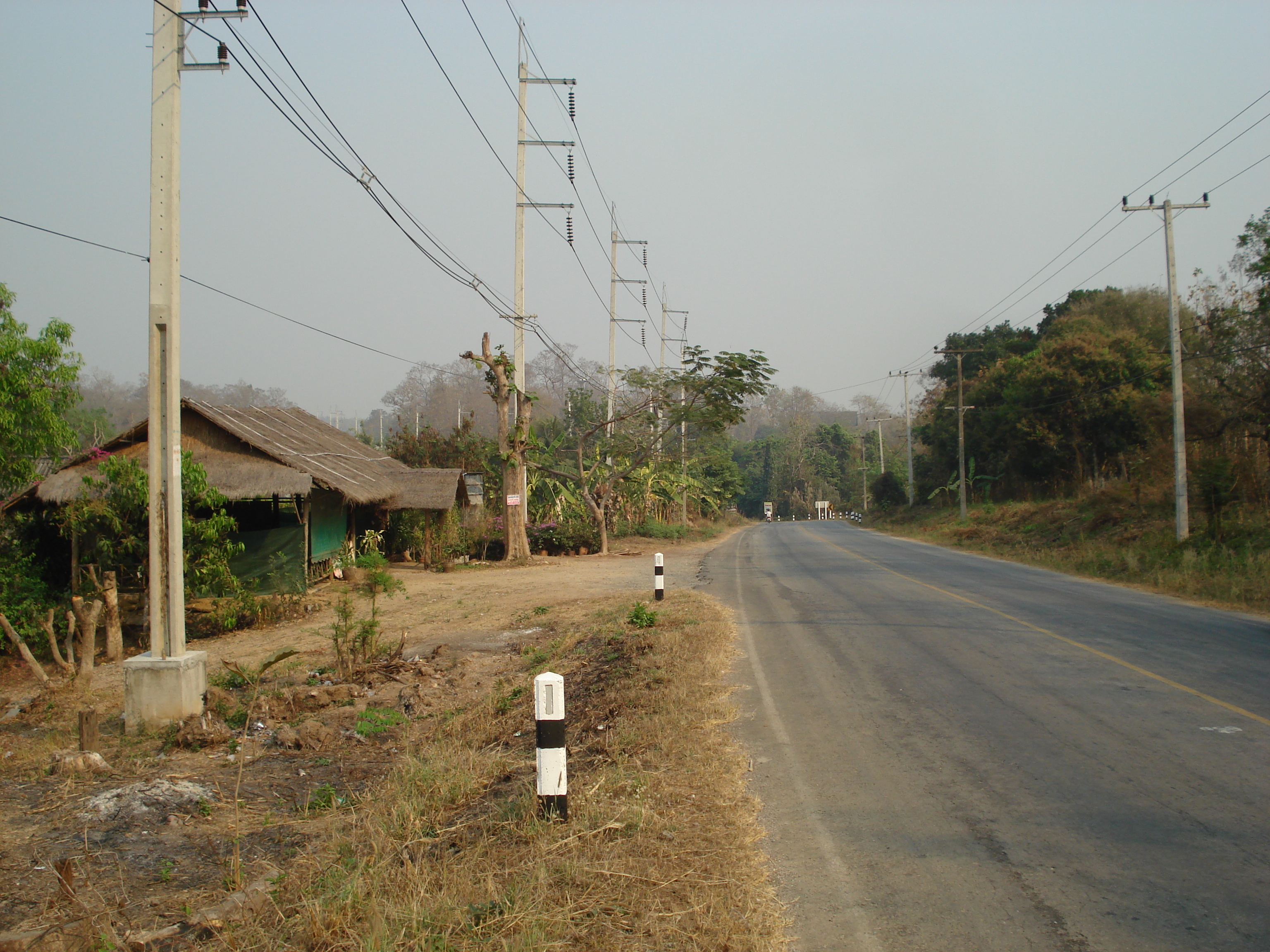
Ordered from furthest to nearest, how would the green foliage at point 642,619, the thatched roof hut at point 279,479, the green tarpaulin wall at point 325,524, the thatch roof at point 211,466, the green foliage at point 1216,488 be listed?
the green tarpaulin wall at point 325,524 < the green foliage at point 1216,488 < the thatched roof hut at point 279,479 < the thatch roof at point 211,466 < the green foliage at point 642,619

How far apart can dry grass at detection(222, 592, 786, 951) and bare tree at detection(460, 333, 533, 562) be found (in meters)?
18.0

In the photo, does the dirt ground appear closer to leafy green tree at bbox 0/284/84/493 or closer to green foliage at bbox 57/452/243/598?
green foliage at bbox 57/452/243/598

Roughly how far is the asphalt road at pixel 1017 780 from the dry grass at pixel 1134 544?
4.03 metres

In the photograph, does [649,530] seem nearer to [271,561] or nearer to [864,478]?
[271,561]

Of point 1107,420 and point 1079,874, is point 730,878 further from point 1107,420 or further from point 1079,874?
point 1107,420

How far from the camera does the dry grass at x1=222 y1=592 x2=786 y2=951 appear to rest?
146 inches

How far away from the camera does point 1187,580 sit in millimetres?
16500

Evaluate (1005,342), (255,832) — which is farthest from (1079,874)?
(1005,342)

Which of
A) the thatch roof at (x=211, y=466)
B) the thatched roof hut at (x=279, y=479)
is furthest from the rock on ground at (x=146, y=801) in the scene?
the thatch roof at (x=211, y=466)

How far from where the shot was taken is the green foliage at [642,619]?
12.3 meters

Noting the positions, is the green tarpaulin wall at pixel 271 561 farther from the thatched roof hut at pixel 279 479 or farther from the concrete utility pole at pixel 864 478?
the concrete utility pole at pixel 864 478

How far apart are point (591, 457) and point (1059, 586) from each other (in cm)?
1980

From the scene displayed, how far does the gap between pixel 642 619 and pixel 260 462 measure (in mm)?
10198

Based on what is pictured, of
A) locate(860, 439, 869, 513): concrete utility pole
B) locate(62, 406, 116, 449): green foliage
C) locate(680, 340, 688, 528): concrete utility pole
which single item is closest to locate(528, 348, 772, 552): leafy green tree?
Result: locate(680, 340, 688, 528): concrete utility pole
